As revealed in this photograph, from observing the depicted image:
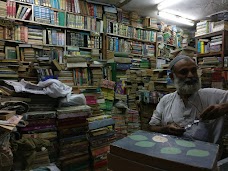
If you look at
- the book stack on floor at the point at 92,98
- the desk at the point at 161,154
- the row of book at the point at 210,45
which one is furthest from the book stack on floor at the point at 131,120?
the desk at the point at 161,154

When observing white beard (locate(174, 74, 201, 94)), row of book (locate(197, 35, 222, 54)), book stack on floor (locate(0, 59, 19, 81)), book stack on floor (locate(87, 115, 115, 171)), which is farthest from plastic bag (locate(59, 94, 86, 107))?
row of book (locate(197, 35, 222, 54))

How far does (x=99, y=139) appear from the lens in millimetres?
2459

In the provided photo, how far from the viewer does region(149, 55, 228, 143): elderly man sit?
1.00m

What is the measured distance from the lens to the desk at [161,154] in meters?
0.48

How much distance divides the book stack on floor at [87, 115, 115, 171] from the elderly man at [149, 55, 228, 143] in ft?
3.84

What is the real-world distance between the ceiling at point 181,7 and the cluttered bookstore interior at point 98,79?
2 centimetres

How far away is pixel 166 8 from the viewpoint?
4.46 meters

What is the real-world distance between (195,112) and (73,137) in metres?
1.38

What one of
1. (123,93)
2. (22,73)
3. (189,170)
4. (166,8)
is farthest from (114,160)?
(166,8)

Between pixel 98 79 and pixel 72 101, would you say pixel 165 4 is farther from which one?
Result: pixel 72 101

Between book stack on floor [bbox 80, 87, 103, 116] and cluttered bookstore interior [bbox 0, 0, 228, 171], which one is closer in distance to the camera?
cluttered bookstore interior [bbox 0, 0, 228, 171]

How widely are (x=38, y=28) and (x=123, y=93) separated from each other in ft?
6.99

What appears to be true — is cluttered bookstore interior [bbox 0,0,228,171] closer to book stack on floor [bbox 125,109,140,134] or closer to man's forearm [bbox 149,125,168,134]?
book stack on floor [bbox 125,109,140,134]

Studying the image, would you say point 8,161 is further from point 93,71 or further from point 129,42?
point 129,42
